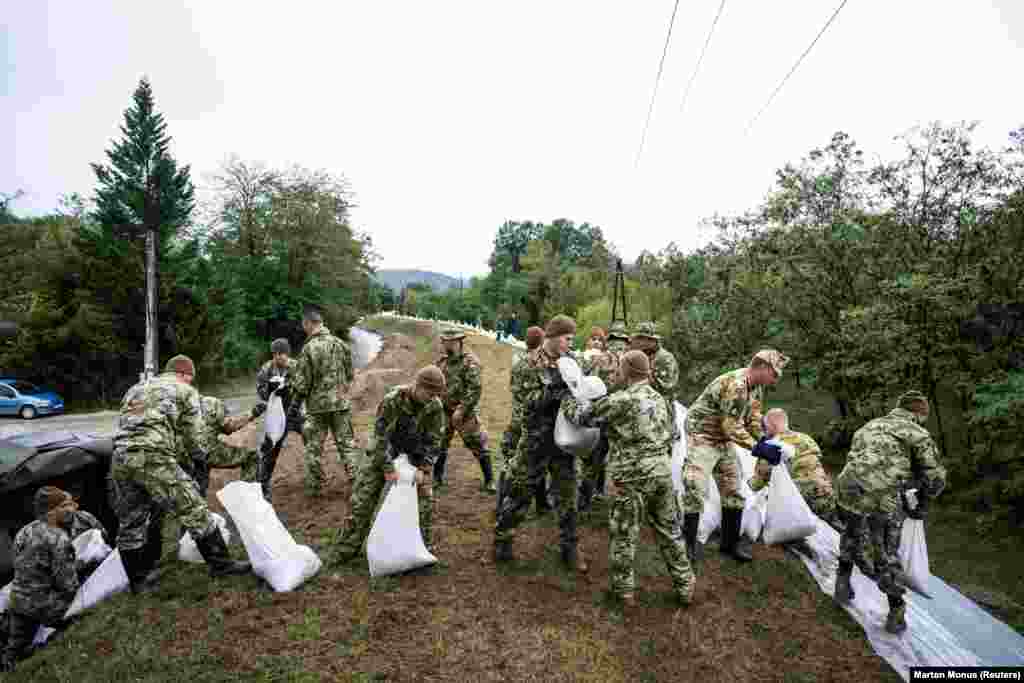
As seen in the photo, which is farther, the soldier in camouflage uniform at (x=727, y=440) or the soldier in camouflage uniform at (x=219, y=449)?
the soldier in camouflage uniform at (x=219, y=449)

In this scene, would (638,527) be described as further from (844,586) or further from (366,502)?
(366,502)

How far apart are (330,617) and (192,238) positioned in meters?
29.6

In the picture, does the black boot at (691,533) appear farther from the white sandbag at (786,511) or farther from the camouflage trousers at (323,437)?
the camouflage trousers at (323,437)

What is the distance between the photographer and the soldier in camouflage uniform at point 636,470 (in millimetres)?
3850

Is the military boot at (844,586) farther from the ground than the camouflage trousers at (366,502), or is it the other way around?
the camouflage trousers at (366,502)

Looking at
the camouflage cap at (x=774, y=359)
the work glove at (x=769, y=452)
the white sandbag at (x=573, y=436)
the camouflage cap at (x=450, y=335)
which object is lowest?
the work glove at (x=769, y=452)

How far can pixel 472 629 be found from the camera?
3668 mm

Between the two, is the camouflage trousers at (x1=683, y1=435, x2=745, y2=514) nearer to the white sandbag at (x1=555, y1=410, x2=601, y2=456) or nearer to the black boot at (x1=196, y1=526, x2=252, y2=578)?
the white sandbag at (x1=555, y1=410, x2=601, y2=456)

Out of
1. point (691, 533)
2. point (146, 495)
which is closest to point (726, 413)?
point (691, 533)

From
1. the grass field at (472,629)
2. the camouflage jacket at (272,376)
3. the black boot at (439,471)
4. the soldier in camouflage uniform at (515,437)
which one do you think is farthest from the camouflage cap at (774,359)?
the camouflage jacket at (272,376)

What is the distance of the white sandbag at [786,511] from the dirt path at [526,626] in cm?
30

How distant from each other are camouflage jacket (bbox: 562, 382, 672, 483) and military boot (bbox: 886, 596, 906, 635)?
1908mm

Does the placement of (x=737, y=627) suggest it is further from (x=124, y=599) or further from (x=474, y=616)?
(x=124, y=599)

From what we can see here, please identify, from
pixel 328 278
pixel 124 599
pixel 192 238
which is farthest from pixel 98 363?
pixel 124 599
